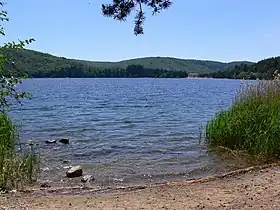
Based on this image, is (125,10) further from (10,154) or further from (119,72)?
(119,72)

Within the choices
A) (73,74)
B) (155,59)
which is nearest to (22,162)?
(73,74)

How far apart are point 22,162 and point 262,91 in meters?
7.34

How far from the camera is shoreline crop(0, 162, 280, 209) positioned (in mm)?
6469

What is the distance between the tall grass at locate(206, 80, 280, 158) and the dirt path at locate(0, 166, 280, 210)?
113 inches

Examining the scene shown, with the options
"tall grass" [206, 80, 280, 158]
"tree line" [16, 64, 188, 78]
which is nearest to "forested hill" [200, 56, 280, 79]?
"tall grass" [206, 80, 280, 158]

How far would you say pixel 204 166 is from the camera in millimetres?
11398

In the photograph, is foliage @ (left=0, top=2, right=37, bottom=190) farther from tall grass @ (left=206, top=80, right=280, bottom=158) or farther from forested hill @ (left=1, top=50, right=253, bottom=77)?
forested hill @ (left=1, top=50, right=253, bottom=77)

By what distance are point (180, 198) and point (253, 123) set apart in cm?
556

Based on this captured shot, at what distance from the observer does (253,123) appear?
11.8 m

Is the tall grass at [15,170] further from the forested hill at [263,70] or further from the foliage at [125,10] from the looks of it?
the forested hill at [263,70]

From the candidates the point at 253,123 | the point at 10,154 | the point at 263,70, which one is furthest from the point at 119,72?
the point at 10,154

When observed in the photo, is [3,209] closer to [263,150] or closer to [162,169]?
[162,169]

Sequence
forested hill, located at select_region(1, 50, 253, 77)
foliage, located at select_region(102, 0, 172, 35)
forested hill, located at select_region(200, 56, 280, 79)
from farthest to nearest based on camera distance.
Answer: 1. forested hill, located at select_region(1, 50, 253, 77)
2. forested hill, located at select_region(200, 56, 280, 79)
3. foliage, located at select_region(102, 0, 172, 35)

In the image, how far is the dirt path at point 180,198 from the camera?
6430 millimetres
